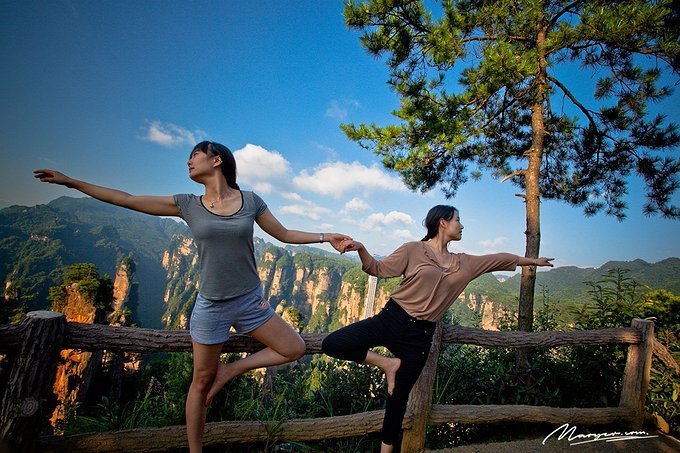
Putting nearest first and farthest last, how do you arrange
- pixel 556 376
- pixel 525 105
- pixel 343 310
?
pixel 556 376 → pixel 525 105 → pixel 343 310

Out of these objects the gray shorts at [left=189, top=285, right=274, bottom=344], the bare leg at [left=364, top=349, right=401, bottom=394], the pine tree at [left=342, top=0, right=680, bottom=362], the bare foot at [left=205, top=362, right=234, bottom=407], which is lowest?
the bare foot at [left=205, top=362, right=234, bottom=407]

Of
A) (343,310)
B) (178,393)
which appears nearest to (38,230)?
(343,310)

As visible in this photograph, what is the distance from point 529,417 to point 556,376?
1.22m

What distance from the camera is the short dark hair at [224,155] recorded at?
68.2 inches

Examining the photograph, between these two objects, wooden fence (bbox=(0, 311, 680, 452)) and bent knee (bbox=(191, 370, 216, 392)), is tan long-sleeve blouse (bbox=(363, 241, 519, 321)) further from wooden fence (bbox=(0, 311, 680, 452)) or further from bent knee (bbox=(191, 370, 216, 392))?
bent knee (bbox=(191, 370, 216, 392))

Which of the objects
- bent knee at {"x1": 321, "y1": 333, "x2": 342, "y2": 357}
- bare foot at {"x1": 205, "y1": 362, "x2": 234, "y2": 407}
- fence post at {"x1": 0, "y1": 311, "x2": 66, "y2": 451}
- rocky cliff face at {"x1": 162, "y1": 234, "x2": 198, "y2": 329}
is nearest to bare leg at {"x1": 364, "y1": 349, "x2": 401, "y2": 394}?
bent knee at {"x1": 321, "y1": 333, "x2": 342, "y2": 357}

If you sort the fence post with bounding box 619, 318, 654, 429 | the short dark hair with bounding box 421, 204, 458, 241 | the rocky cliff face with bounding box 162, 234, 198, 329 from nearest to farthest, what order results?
the short dark hair with bounding box 421, 204, 458, 241 < the fence post with bounding box 619, 318, 654, 429 < the rocky cliff face with bounding box 162, 234, 198, 329

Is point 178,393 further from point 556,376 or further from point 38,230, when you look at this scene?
point 38,230

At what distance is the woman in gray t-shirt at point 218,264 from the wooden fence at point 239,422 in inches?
12.7

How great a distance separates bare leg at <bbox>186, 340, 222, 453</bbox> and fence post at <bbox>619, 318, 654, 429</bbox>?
4.35 meters

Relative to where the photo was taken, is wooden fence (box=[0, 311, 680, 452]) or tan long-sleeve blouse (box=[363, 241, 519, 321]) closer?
wooden fence (box=[0, 311, 680, 452])

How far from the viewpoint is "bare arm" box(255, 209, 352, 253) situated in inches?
71.4

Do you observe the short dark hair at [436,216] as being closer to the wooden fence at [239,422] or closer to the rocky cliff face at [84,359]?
the wooden fence at [239,422]

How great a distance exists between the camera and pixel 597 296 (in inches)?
161
